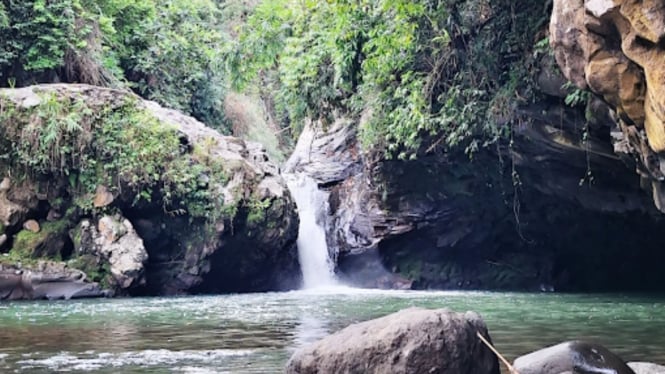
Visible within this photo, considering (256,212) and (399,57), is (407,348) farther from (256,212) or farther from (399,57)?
(256,212)

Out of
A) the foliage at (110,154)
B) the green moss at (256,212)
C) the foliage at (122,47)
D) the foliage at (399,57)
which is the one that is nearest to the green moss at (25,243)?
the foliage at (110,154)

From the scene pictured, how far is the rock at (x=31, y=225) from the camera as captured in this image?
62.3 ft

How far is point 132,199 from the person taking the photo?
1997 cm

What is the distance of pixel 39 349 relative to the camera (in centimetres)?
902

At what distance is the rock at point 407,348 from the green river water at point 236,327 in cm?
166

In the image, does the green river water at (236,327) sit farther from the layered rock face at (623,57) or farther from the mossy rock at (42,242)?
the layered rock face at (623,57)

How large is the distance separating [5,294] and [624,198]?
1315cm

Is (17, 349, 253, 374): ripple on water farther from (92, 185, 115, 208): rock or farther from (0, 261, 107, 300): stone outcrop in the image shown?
(92, 185, 115, 208): rock

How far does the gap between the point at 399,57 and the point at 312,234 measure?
1003 cm

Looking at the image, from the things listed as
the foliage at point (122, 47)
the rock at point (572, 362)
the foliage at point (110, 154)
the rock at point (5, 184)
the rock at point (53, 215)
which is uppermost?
the foliage at point (122, 47)

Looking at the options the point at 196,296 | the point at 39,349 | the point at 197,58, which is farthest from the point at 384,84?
the point at 197,58

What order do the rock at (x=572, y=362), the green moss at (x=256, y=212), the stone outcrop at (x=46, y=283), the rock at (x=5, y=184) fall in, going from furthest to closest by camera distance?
the green moss at (x=256, y=212) → the rock at (x=5, y=184) → the stone outcrop at (x=46, y=283) → the rock at (x=572, y=362)

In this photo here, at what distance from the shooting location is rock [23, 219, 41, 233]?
18984mm

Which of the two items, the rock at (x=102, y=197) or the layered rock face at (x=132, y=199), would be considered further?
the rock at (x=102, y=197)
